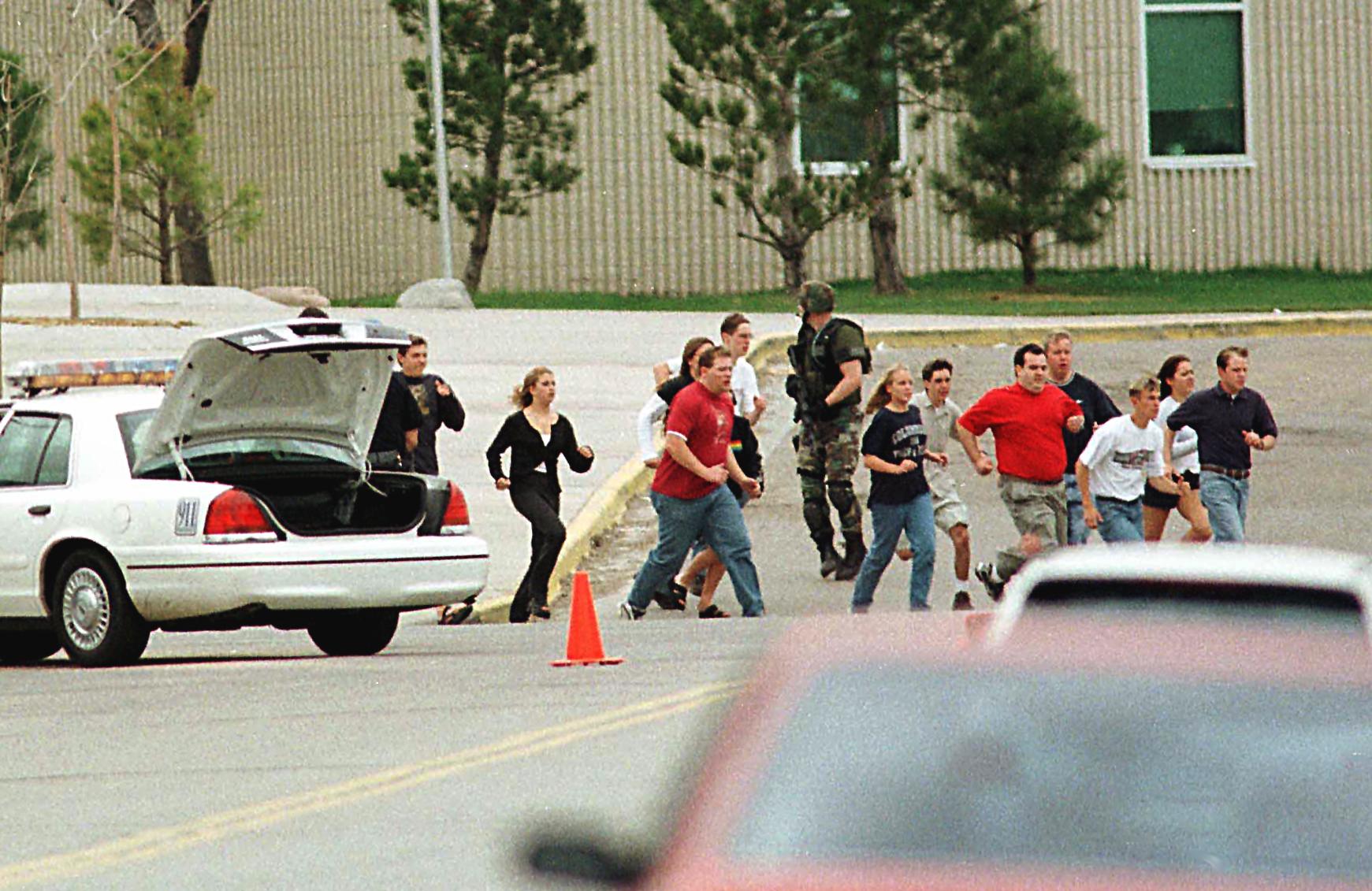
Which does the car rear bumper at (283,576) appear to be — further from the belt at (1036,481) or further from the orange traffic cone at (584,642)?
the belt at (1036,481)

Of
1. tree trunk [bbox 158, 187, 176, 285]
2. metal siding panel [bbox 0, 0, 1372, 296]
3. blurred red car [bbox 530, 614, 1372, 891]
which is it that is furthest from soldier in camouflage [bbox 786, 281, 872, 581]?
tree trunk [bbox 158, 187, 176, 285]

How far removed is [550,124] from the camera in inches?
1689

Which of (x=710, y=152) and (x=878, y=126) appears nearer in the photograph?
(x=878, y=126)

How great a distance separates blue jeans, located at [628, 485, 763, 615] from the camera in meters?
15.7

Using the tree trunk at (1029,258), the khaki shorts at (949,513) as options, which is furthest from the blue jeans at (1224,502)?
the tree trunk at (1029,258)

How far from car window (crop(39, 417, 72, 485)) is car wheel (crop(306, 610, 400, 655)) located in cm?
165

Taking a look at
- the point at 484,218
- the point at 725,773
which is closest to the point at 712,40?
the point at 484,218

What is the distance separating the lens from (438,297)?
37344mm

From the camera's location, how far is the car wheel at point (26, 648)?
1481 centimetres

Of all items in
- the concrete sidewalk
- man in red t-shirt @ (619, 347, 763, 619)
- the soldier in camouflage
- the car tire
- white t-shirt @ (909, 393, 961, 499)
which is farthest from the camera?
the concrete sidewalk

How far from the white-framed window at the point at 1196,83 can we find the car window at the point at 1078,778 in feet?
142

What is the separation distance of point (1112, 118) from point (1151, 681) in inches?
1698

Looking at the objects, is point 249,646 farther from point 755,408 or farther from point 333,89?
point 333,89

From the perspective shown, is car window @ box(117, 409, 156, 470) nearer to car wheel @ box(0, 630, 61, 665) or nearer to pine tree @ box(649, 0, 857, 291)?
car wheel @ box(0, 630, 61, 665)
